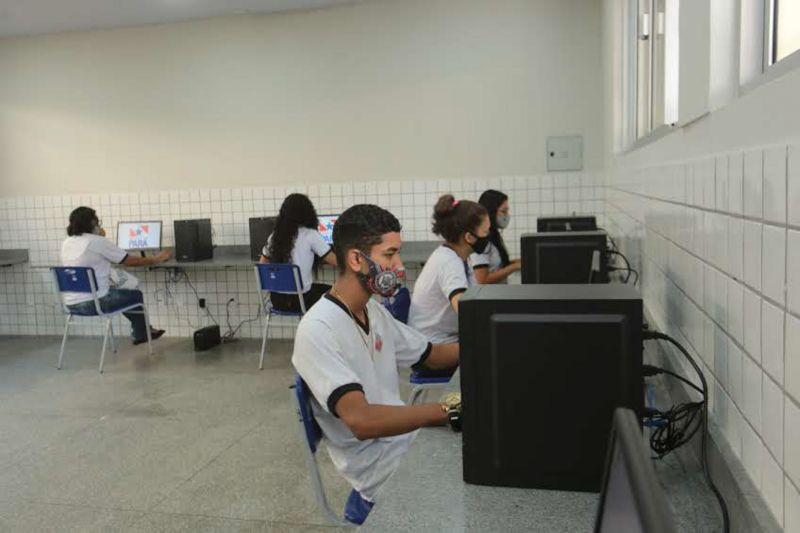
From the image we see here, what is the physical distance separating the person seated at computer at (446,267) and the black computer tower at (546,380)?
65.6 inches

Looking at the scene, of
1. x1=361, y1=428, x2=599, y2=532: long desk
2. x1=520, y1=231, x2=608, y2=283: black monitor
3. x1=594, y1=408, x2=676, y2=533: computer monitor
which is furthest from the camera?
x1=520, y1=231, x2=608, y2=283: black monitor

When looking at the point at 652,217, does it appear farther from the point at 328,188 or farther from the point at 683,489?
the point at 328,188

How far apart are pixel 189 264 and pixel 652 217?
429 centimetres

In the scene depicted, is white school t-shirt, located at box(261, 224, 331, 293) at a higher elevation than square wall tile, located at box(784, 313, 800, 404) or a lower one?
lower

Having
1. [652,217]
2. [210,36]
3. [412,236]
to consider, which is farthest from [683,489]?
[210,36]

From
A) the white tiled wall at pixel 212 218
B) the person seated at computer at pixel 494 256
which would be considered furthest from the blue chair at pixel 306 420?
the white tiled wall at pixel 212 218

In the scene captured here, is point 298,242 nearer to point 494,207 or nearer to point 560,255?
point 494,207

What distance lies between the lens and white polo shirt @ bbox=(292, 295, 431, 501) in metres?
1.69

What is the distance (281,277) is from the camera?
16.1 ft

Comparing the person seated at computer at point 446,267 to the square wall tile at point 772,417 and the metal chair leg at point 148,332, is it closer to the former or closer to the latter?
the square wall tile at point 772,417

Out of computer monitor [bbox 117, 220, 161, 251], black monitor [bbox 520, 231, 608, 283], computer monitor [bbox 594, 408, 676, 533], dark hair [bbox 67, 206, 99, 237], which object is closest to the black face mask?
black monitor [bbox 520, 231, 608, 283]

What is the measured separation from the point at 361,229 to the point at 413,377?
4.01ft

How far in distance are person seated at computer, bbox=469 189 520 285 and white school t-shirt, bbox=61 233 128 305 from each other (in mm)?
3112

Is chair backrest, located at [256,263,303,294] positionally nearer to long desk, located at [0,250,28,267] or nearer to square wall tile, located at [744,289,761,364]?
long desk, located at [0,250,28,267]
